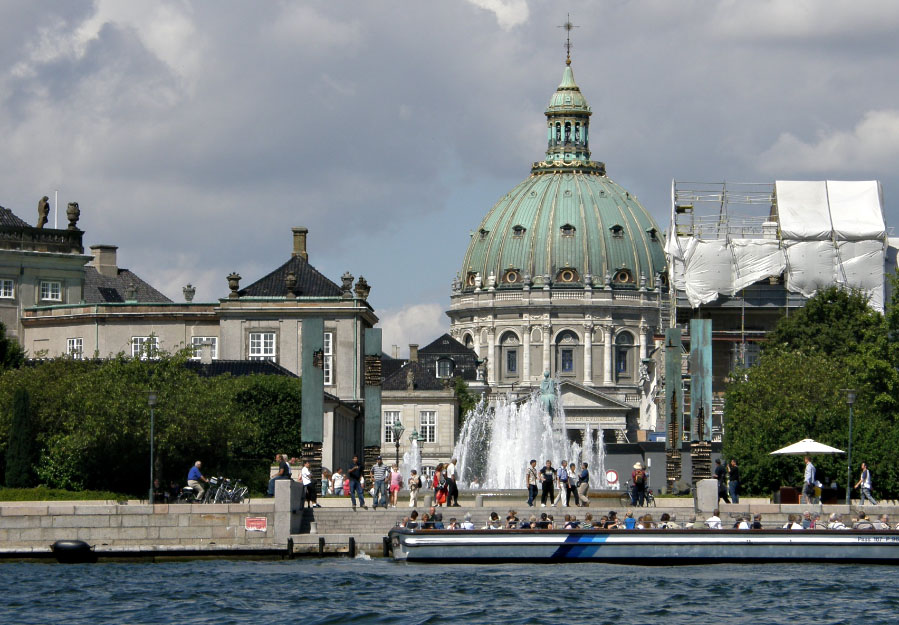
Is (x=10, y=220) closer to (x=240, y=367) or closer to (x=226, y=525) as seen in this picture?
(x=240, y=367)

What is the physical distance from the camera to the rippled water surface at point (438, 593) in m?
43.8

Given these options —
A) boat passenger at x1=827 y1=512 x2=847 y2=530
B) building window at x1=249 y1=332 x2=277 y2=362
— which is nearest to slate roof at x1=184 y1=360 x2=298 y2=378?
building window at x1=249 y1=332 x2=277 y2=362

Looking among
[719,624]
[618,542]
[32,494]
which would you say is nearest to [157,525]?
[32,494]

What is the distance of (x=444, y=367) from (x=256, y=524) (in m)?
130

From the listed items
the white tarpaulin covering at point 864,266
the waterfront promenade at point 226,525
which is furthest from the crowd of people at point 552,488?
the white tarpaulin covering at point 864,266

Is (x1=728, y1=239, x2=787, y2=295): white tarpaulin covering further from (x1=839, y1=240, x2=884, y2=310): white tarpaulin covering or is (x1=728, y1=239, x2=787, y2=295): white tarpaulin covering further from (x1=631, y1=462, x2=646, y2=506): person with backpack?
(x1=631, y1=462, x2=646, y2=506): person with backpack

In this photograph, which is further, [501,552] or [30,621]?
[501,552]

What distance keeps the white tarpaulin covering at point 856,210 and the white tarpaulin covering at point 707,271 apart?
5733 mm

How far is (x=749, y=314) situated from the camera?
111 meters

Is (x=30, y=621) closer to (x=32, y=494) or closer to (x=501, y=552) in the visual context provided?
(x=501, y=552)

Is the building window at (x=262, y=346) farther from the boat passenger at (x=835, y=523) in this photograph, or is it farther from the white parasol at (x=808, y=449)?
the boat passenger at (x=835, y=523)

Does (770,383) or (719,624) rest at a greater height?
(770,383)

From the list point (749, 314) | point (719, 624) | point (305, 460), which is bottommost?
point (719, 624)

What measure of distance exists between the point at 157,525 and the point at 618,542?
458 inches
